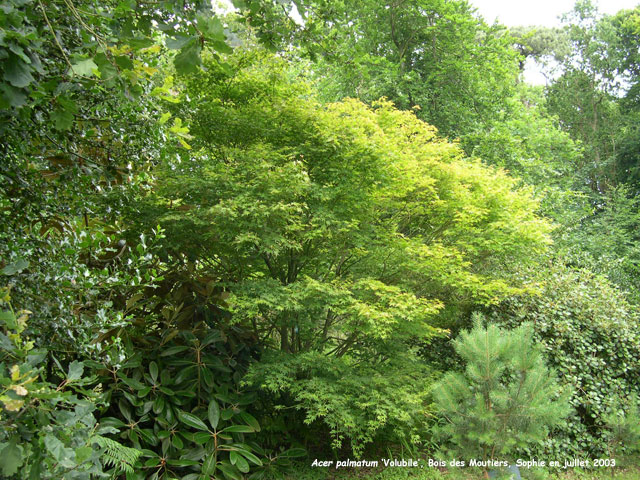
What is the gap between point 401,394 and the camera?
4.05 m

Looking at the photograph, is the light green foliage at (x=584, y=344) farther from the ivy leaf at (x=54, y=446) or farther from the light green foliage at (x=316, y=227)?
the ivy leaf at (x=54, y=446)

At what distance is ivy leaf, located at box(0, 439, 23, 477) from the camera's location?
1.10 m

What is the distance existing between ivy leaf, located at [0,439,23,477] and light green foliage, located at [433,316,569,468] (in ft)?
8.73

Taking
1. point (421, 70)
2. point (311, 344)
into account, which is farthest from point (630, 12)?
point (311, 344)

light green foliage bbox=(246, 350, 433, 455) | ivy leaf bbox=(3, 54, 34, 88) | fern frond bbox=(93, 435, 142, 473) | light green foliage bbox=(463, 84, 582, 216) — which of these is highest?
light green foliage bbox=(463, 84, 582, 216)

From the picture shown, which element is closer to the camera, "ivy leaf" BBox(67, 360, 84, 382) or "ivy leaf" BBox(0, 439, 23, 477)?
"ivy leaf" BBox(0, 439, 23, 477)

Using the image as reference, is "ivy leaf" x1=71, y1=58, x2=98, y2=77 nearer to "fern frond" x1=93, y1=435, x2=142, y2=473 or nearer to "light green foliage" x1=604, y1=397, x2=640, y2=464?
"fern frond" x1=93, y1=435, x2=142, y2=473

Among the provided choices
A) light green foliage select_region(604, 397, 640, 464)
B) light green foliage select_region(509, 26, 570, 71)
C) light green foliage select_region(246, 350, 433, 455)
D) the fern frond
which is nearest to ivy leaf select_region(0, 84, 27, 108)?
the fern frond

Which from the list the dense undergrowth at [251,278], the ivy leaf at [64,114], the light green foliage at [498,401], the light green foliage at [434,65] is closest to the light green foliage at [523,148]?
the light green foliage at [434,65]

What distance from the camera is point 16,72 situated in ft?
3.61

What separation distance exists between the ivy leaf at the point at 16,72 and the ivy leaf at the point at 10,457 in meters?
0.93

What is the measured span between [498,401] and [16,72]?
3.13m

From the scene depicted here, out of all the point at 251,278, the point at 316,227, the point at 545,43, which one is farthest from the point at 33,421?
the point at 545,43

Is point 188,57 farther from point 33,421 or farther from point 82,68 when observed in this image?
point 33,421
